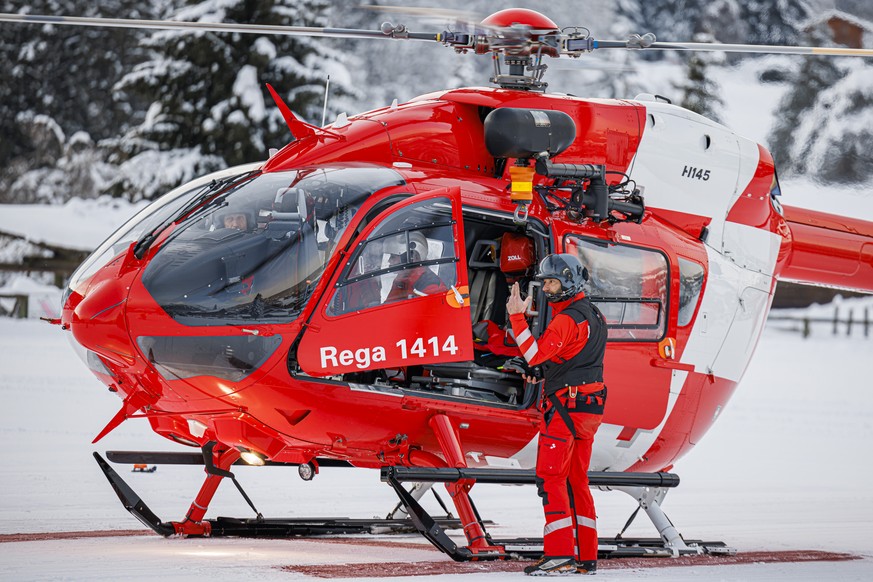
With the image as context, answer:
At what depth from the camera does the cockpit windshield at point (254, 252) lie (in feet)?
20.7

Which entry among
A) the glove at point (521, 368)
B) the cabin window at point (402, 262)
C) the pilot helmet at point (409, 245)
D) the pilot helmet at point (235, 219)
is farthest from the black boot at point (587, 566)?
the pilot helmet at point (235, 219)

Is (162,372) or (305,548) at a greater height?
(162,372)

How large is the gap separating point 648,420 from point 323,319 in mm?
2724

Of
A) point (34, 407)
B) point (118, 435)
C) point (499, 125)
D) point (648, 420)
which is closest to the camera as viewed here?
point (499, 125)

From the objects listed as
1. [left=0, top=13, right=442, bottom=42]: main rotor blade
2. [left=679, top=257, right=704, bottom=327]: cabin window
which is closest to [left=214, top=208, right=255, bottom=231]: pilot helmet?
[left=0, top=13, right=442, bottom=42]: main rotor blade

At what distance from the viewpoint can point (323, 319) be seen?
641 cm

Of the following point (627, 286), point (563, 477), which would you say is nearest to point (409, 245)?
point (563, 477)

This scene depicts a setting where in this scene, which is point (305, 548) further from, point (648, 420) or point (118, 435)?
point (118, 435)

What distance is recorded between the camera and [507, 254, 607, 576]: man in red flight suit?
6605 millimetres

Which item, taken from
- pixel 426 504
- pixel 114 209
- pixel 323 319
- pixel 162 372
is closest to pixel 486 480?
pixel 323 319

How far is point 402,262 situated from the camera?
264 inches

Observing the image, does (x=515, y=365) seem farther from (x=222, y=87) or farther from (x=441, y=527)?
(x=222, y=87)

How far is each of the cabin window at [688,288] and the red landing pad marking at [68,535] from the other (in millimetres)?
3976

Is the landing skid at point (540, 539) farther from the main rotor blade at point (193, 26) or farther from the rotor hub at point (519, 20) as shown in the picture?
the rotor hub at point (519, 20)
